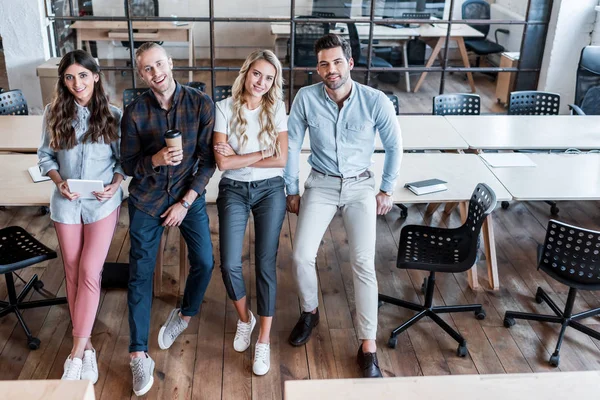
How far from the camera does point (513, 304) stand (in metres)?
3.98

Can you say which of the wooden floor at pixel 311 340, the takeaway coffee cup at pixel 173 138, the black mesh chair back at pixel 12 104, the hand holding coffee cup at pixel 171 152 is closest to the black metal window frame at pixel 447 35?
the black mesh chair back at pixel 12 104

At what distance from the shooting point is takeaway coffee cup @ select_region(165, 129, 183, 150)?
2.82 m

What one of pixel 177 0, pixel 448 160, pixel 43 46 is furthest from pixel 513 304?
pixel 43 46

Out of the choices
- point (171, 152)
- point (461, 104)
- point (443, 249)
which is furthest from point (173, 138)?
point (461, 104)

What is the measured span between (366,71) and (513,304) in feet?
10.6

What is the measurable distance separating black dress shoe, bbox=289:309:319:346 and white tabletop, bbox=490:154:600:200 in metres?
1.38

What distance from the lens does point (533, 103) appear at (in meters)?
5.48

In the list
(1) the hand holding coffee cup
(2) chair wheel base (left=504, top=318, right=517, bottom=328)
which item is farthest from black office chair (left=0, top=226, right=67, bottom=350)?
(2) chair wheel base (left=504, top=318, right=517, bottom=328)

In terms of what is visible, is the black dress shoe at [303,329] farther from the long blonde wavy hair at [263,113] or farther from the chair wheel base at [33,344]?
the chair wheel base at [33,344]

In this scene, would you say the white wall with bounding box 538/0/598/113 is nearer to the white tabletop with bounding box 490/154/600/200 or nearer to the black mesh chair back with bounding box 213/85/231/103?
the white tabletop with bounding box 490/154/600/200

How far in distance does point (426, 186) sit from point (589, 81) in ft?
9.31

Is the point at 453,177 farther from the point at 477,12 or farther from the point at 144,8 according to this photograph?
the point at 144,8

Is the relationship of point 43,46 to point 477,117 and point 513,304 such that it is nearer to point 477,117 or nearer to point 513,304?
point 477,117

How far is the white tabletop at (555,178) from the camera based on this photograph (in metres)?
3.79
